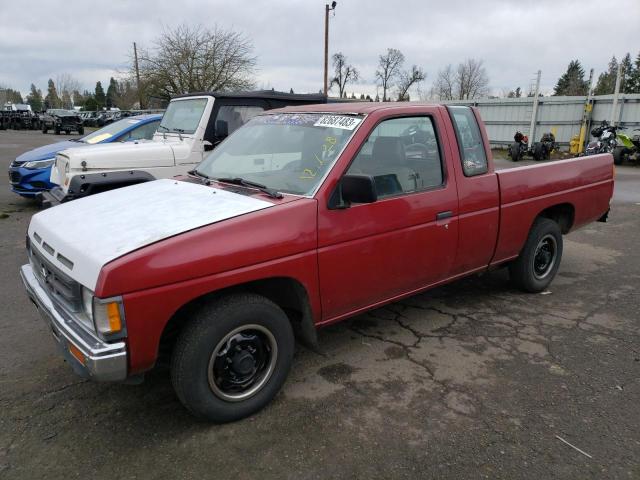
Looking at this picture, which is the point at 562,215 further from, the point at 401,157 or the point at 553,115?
the point at 553,115

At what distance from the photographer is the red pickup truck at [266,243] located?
8.05ft

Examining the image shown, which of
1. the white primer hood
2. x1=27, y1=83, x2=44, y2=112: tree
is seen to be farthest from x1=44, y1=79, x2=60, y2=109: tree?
the white primer hood

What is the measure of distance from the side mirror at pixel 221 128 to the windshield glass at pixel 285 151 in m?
2.77

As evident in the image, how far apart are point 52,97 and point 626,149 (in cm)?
11970

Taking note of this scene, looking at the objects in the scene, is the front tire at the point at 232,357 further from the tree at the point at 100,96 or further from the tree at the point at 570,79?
the tree at the point at 100,96

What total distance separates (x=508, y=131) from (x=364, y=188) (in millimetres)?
22187

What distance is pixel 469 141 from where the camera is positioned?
4035 millimetres

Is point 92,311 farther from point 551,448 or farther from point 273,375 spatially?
point 551,448

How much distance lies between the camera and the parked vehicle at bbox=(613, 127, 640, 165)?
54.9 feet

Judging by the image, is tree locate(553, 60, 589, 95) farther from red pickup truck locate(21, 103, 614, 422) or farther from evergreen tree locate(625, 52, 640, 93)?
red pickup truck locate(21, 103, 614, 422)

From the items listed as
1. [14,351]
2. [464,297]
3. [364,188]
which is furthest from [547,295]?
[14,351]

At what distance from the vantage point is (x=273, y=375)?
297cm

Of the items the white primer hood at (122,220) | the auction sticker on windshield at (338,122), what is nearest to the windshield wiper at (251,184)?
the white primer hood at (122,220)

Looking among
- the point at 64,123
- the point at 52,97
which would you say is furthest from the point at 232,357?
the point at 52,97
